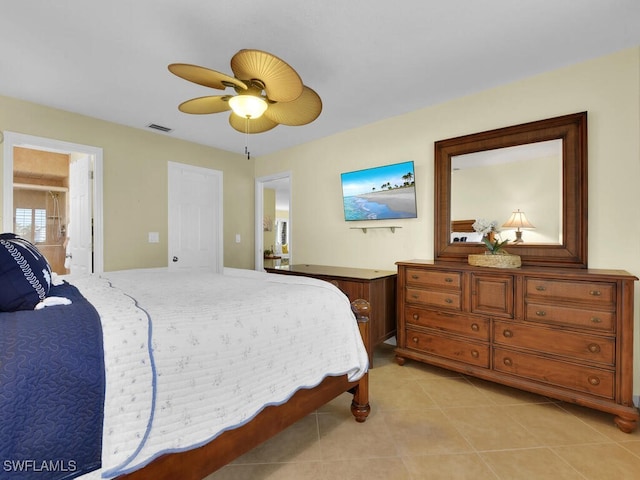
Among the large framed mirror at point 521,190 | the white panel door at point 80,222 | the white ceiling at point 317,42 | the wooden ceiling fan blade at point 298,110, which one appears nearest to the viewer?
the white ceiling at point 317,42

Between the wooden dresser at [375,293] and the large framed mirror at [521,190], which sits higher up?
the large framed mirror at [521,190]

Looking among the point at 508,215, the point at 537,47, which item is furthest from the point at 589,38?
the point at 508,215

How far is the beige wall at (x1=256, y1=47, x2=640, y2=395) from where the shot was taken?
2178 mm

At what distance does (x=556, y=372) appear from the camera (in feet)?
6.91

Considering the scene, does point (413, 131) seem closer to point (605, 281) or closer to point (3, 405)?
point (605, 281)

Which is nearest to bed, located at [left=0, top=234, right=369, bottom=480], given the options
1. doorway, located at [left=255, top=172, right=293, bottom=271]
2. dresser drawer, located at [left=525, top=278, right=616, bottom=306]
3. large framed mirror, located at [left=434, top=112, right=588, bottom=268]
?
dresser drawer, located at [left=525, top=278, right=616, bottom=306]

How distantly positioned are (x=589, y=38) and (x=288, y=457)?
3174 millimetres

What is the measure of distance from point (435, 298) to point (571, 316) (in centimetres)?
90

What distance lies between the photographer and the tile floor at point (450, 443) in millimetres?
1577

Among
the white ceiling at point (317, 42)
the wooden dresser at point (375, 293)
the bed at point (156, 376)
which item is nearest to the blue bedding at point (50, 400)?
the bed at point (156, 376)

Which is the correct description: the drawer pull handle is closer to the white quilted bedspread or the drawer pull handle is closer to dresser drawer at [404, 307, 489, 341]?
dresser drawer at [404, 307, 489, 341]

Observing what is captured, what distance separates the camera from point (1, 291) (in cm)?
121

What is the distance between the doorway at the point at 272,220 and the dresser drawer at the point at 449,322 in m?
2.09

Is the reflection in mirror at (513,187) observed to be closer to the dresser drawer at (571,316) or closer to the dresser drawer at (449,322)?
the dresser drawer at (571,316)
